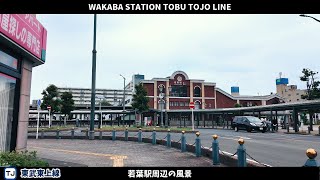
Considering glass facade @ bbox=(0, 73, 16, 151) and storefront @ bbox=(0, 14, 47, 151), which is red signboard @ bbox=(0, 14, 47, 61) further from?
glass facade @ bbox=(0, 73, 16, 151)

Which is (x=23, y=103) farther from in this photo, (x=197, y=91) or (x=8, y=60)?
(x=197, y=91)

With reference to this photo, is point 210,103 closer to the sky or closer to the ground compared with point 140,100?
closer to the sky

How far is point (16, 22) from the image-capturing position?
8.19 meters

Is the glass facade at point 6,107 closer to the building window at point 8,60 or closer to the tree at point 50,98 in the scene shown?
the building window at point 8,60

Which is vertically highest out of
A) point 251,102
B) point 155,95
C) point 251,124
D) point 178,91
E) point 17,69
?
point 178,91

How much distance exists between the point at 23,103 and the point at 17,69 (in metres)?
1.28

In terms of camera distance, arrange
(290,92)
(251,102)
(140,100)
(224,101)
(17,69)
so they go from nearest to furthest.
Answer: (17,69) → (140,100) → (224,101) → (251,102) → (290,92)

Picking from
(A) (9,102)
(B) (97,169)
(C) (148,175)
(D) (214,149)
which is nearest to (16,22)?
(A) (9,102)

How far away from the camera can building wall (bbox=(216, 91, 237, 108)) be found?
75.3 m

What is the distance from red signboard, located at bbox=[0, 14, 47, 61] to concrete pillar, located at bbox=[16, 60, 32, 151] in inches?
26.0

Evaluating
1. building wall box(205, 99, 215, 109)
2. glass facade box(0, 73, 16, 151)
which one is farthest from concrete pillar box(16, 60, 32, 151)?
building wall box(205, 99, 215, 109)

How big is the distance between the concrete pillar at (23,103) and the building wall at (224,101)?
68.2 m

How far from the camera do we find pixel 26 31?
899cm

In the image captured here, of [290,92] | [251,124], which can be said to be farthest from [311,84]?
[290,92]
